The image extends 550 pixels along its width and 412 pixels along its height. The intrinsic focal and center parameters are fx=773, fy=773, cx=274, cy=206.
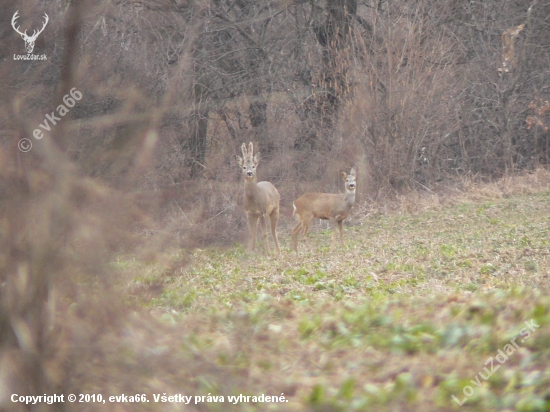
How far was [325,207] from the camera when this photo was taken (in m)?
16.8

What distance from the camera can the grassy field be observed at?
14.8 ft

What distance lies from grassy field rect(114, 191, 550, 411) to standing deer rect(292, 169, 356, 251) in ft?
19.7

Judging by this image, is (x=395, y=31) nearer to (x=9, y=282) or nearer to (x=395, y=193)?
(x=395, y=193)

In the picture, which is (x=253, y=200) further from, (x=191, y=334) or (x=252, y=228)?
(x=191, y=334)

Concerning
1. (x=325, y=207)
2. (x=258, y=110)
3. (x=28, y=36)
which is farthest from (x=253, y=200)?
(x=28, y=36)

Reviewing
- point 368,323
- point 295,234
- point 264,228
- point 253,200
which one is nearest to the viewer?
point 368,323

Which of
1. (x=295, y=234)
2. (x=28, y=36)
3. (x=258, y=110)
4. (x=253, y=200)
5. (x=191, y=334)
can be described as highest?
(x=28, y=36)

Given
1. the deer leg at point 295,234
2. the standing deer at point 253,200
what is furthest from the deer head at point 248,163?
the deer leg at point 295,234

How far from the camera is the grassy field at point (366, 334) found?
14.8 ft

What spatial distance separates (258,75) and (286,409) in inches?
772

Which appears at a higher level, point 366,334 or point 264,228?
point 366,334

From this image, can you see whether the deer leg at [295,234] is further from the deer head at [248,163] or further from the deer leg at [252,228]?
the deer head at [248,163]

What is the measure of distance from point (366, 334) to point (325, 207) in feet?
36.0

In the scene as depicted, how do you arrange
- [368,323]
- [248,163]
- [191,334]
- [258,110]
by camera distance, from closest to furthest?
[191,334]
[368,323]
[248,163]
[258,110]
